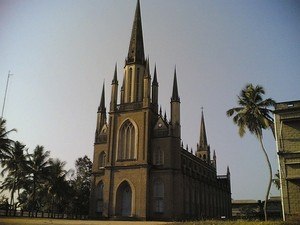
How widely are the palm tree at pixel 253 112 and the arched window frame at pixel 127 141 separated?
1745cm

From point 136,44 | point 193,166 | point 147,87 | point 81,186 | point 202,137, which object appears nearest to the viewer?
point 147,87

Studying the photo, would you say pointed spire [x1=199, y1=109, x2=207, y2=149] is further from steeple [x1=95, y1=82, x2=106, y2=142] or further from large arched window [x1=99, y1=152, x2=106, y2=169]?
large arched window [x1=99, y1=152, x2=106, y2=169]

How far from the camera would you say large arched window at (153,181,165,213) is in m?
46.2

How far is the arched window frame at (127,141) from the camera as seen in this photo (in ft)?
160

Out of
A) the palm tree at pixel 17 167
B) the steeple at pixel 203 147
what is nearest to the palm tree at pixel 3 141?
the palm tree at pixel 17 167

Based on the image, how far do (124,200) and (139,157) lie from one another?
6.41 meters

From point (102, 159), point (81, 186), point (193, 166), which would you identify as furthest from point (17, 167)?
point (193, 166)

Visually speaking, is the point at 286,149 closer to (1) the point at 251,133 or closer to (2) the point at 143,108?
(1) the point at 251,133

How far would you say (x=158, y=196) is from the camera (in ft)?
153

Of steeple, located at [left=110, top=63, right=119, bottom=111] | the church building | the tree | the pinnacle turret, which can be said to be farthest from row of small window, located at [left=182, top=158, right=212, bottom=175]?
the tree

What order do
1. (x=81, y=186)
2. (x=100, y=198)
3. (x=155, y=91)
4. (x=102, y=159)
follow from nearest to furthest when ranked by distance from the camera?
(x=100, y=198)
(x=102, y=159)
(x=155, y=91)
(x=81, y=186)

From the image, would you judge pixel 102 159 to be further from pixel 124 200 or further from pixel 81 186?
pixel 81 186

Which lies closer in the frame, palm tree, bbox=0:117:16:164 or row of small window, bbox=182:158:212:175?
palm tree, bbox=0:117:16:164

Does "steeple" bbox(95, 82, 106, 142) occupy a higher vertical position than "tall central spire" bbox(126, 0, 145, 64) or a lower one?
lower
